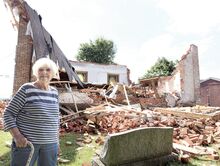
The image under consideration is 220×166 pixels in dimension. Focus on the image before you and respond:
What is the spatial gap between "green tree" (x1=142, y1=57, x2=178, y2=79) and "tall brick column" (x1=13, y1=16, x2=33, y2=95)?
25209 millimetres

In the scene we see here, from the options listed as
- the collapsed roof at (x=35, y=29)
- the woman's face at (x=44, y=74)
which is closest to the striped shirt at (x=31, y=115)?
the woman's face at (x=44, y=74)

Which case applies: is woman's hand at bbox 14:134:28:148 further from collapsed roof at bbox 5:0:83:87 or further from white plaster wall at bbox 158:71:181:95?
white plaster wall at bbox 158:71:181:95

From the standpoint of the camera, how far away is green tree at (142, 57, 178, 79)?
112 ft

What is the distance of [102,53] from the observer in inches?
1469

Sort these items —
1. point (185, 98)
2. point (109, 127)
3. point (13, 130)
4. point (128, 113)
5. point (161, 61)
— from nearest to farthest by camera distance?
point (13, 130)
point (109, 127)
point (128, 113)
point (185, 98)
point (161, 61)

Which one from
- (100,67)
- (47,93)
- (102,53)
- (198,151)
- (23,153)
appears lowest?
(198,151)

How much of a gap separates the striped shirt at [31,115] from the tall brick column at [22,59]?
7785 millimetres

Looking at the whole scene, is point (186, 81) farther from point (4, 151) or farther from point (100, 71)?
point (4, 151)

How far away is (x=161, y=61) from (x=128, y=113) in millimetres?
27393

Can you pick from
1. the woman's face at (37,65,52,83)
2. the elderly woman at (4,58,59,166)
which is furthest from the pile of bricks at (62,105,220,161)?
the woman's face at (37,65,52,83)

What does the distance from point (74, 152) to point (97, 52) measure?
106ft

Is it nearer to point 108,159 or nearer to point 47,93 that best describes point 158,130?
point 108,159

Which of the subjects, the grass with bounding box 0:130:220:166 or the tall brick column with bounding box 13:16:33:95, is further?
the tall brick column with bounding box 13:16:33:95

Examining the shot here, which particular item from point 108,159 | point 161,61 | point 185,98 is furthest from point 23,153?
point 161,61
